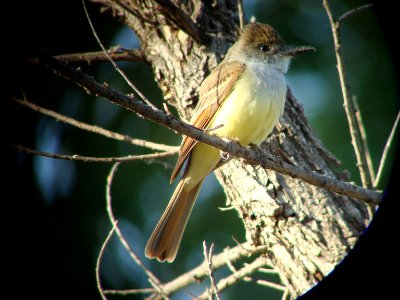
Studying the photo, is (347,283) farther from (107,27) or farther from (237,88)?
(107,27)

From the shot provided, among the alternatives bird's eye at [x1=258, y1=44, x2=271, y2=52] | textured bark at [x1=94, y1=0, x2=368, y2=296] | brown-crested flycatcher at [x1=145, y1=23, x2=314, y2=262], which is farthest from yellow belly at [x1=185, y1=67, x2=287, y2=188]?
bird's eye at [x1=258, y1=44, x2=271, y2=52]

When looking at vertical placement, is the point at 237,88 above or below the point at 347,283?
above

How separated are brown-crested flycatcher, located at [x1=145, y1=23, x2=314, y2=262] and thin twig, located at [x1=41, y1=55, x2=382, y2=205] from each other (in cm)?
45

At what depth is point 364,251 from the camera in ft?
7.79

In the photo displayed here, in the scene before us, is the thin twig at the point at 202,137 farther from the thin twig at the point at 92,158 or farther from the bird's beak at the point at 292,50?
the bird's beak at the point at 292,50

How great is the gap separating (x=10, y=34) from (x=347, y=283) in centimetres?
380

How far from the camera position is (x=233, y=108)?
3889mm

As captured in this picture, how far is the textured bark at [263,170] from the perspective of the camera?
365 cm

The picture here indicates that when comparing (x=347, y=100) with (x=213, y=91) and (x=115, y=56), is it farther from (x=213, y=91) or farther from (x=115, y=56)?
(x=115, y=56)

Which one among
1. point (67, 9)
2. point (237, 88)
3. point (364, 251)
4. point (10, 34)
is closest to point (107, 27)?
point (67, 9)

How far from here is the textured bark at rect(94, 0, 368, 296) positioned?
3.65 m

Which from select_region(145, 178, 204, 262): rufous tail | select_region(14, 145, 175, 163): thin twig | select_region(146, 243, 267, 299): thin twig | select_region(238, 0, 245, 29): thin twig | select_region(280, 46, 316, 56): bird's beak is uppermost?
select_region(238, 0, 245, 29): thin twig

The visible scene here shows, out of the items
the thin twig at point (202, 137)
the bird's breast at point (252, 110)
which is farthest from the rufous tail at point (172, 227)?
the thin twig at point (202, 137)

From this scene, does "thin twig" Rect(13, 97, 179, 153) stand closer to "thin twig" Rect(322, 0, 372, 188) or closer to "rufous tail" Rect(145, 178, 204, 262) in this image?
"rufous tail" Rect(145, 178, 204, 262)
